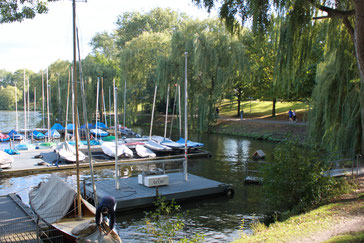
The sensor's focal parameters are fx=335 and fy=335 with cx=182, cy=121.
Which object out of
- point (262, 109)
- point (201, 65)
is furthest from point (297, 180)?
point (262, 109)

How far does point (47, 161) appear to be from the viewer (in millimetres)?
28094

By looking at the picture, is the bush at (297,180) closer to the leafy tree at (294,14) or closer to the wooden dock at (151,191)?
the leafy tree at (294,14)

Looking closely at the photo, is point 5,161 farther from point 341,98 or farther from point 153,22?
point 153,22

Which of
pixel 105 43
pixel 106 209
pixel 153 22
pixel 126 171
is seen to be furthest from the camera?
pixel 105 43

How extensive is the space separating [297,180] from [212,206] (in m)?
5.16

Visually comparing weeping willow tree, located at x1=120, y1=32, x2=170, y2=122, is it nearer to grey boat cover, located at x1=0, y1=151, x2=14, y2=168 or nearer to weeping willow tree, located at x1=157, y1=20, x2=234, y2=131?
weeping willow tree, located at x1=157, y1=20, x2=234, y2=131

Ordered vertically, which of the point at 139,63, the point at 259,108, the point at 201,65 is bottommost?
the point at 259,108

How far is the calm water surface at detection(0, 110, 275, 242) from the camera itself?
14.0 metres

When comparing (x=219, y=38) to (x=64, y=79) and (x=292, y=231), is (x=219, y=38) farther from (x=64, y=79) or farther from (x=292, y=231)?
(x=292, y=231)

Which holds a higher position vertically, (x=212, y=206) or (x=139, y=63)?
(x=139, y=63)

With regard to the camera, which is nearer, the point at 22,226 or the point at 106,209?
the point at 106,209

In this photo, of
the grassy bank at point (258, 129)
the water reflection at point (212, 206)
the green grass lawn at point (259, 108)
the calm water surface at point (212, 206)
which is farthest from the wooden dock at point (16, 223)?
the green grass lawn at point (259, 108)

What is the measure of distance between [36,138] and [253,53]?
3264cm

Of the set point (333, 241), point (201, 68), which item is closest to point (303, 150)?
point (333, 241)
